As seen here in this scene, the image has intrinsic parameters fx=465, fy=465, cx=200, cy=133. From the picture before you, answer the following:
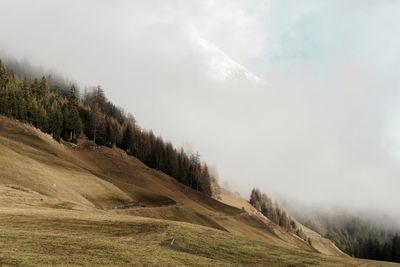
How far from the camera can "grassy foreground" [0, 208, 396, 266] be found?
33.8m

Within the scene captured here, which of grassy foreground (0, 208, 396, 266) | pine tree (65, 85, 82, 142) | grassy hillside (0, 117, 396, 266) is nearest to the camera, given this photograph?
grassy foreground (0, 208, 396, 266)

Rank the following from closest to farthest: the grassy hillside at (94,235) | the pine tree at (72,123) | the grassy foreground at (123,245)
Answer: the grassy foreground at (123,245)
the grassy hillside at (94,235)
the pine tree at (72,123)

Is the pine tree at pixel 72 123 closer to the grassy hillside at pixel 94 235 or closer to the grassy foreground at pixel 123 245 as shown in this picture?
the grassy hillside at pixel 94 235

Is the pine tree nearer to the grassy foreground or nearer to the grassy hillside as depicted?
the grassy hillside

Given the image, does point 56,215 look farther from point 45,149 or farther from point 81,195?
point 45,149

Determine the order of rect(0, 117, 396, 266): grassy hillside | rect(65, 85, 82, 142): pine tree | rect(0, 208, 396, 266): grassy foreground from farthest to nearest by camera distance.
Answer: rect(65, 85, 82, 142): pine tree < rect(0, 117, 396, 266): grassy hillside < rect(0, 208, 396, 266): grassy foreground

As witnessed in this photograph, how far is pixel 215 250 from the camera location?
44.5 m

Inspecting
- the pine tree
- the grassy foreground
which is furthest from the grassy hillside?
the pine tree

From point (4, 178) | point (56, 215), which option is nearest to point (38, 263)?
point (56, 215)

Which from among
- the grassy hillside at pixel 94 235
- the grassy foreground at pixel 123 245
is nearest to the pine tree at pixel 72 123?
the grassy hillside at pixel 94 235

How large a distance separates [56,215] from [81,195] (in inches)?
1714

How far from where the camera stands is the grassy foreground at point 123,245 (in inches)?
1330

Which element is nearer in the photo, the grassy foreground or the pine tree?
the grassy foreground

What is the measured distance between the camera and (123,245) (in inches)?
1553
